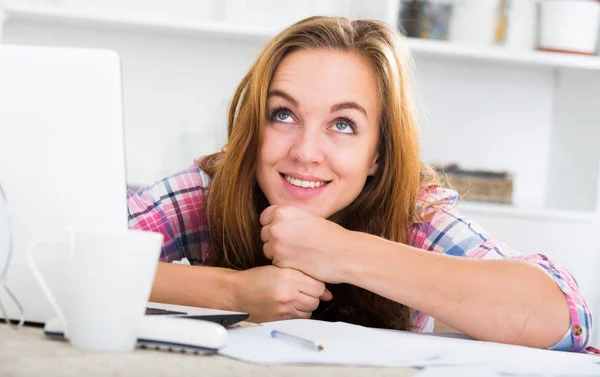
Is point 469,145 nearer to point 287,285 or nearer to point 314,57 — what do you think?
point 314,57

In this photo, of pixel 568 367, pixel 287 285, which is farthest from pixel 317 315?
pixel 568 367

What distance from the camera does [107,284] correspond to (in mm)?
846

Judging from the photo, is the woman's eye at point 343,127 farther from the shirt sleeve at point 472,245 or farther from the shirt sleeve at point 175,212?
the shirt sleeve at point 175,212

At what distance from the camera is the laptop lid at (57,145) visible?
94 centimetres

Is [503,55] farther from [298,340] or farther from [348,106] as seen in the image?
[298,340]

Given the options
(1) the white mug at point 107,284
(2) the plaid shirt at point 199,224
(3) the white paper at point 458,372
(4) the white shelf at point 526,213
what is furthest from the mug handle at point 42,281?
(4) the white shelf at point 526,213

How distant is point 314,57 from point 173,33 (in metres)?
1.57

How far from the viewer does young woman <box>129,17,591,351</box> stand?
1.32 m

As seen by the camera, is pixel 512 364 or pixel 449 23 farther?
pixel 449 23

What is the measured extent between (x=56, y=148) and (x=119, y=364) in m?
0.26

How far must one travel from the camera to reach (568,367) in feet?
3.30

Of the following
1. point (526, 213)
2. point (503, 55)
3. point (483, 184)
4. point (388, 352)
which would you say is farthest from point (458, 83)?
point (388, 352)

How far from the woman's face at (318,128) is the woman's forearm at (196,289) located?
0.93 feet

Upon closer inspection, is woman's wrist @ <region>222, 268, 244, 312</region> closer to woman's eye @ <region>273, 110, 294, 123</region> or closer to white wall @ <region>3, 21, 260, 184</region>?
woman's eye @ <region>273, 110, 294, 123</region>
